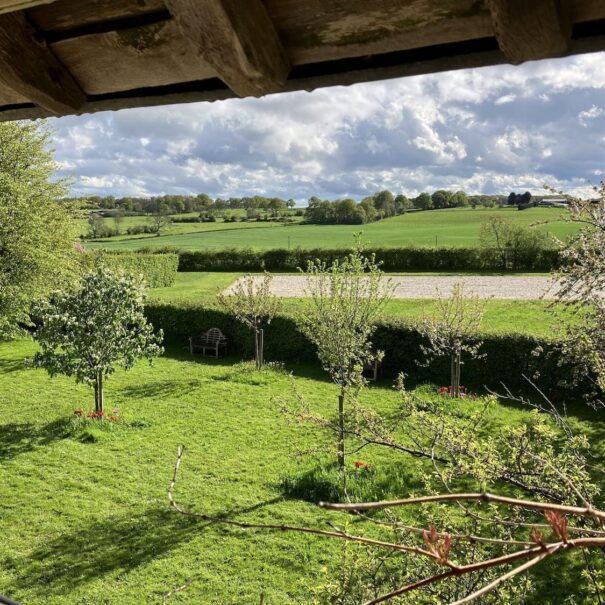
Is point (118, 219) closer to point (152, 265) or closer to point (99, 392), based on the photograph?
point (152, 265)

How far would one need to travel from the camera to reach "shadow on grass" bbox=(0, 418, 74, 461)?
10477mm

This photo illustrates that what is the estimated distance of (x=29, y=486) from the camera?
8930mm

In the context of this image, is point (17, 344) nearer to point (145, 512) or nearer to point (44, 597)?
point (145, 512)

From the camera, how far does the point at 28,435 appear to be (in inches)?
439

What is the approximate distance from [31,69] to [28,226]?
51.7 ft

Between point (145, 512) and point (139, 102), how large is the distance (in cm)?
757

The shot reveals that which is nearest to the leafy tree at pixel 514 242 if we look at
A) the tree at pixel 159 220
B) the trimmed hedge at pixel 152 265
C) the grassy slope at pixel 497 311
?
the grassy slope at pixel 497 311

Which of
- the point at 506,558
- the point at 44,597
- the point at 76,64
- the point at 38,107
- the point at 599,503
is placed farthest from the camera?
the point at 599,503

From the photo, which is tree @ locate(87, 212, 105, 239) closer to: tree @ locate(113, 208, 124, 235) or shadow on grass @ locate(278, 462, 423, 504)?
tree @ locate(113, 208, 124, 235)

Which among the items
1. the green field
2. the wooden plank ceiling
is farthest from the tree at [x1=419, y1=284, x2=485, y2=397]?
the green field

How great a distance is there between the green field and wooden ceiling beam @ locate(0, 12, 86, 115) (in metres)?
46.2

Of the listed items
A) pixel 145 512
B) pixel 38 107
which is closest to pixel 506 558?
pixel 38 107

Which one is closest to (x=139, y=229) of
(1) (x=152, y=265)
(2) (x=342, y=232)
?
(2) (x=342, y=232)

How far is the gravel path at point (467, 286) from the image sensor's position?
24.9 meters
